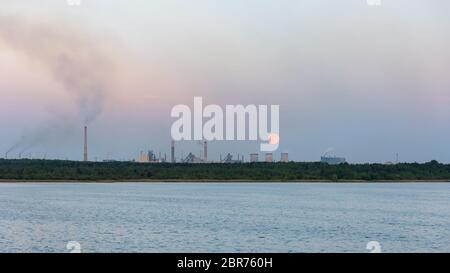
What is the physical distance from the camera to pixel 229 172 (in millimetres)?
140625

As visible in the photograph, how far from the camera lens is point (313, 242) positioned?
111 ft

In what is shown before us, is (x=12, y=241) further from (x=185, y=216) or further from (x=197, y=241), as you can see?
(x=185, y=216)

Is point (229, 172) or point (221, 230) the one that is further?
point (229, 172)

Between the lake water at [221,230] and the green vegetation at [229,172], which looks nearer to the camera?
the lake water at [221,230]

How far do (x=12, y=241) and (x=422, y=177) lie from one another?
118968 millimetres

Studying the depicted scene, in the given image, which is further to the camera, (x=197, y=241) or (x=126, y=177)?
(x=126, y=177)

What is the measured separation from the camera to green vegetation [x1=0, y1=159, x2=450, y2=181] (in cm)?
13712

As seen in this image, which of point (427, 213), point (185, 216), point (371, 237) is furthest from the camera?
point (427, 213)

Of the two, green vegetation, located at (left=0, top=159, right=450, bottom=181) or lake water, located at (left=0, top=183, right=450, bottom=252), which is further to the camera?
green vegetation, located at (left=0, top=159, right=450, bottom=181)

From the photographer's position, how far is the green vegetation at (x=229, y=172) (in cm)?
13712
